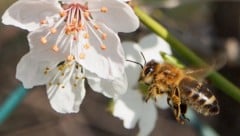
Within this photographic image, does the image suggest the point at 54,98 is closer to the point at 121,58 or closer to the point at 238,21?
the point at 121,58

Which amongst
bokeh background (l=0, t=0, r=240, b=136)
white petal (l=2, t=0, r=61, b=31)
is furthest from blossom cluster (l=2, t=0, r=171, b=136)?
bokeh background (l=0, t=0, r=240, b=136)

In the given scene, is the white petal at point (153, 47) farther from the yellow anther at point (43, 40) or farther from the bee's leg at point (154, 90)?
the yellow anther at point (43, 40)

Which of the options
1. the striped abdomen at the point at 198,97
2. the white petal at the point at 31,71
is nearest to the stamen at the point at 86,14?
the white petal at the point at 31,71

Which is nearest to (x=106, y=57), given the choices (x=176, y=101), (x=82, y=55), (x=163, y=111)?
(x=82, y=55)

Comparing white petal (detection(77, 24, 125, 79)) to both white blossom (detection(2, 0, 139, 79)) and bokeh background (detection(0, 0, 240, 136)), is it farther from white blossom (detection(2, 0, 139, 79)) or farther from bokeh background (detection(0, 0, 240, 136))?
bokeh background (detection(0, 0, 240, 136))

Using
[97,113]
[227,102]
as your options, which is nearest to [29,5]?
[227,102]
